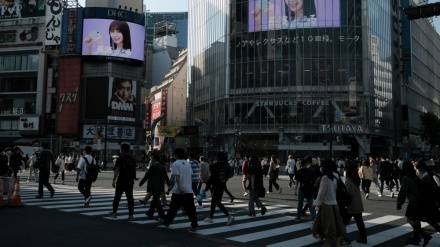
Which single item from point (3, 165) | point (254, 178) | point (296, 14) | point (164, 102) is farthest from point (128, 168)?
point (164, 102)

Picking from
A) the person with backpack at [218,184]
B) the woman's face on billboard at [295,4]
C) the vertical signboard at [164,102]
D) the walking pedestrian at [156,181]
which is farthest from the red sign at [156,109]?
the person with backpack at [218,184]

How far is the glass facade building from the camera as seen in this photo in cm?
5116

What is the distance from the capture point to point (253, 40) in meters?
54.8

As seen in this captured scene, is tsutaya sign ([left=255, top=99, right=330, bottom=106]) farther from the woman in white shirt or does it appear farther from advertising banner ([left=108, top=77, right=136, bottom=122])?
the woman in white shirt

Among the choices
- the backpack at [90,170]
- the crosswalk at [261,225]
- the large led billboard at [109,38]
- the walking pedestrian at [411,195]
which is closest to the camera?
the walking pedestrian at [411,195]

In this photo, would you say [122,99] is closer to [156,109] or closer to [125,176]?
[156,109]

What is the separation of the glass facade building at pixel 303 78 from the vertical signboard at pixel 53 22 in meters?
25.2

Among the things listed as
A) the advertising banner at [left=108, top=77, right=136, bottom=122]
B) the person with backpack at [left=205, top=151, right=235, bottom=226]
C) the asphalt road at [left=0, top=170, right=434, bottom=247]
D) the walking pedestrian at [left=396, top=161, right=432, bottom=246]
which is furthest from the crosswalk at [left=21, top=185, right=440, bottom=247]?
the advertising banner at [left=108, top=77, right=136, bottom=122]

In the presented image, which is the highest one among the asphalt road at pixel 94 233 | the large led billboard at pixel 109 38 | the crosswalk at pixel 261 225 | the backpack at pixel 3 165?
the large led billboard at pixel 109 38

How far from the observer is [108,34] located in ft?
202

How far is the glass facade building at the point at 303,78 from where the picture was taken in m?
51.2

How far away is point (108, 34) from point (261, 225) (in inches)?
2225

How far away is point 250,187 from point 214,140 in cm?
4695

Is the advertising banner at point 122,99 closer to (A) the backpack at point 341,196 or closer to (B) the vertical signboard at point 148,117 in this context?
(B) the vertical signboard at point 148,117
